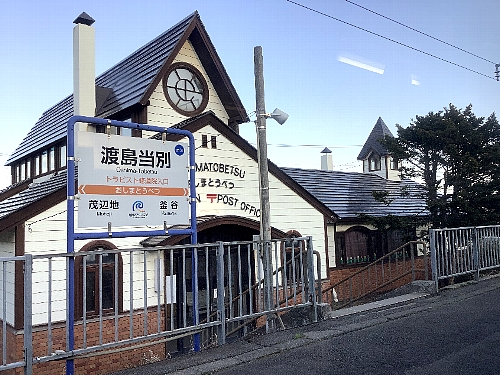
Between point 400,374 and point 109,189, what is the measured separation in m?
3.90

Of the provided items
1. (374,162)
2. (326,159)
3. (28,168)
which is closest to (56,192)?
(28,168)

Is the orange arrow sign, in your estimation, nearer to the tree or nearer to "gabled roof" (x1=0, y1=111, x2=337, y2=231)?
"gabled roof" (x1=0, y1=111, x2=337, y2=231)

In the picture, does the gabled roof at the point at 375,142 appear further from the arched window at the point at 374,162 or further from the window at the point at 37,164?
the window at the point at 37,164

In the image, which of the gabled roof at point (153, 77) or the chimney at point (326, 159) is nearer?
the gabled roof at point (153, 77)

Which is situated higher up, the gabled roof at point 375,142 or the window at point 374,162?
the gabled roof at point 375,142

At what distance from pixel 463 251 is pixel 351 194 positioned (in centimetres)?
1008

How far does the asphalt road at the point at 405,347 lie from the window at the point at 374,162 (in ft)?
84.0

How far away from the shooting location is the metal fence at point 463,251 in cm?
975

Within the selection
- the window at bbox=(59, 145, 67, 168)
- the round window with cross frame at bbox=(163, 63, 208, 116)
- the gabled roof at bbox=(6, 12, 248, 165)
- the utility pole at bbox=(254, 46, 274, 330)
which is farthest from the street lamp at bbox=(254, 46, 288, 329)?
the window at bbox=(59, 145, 67, 168)

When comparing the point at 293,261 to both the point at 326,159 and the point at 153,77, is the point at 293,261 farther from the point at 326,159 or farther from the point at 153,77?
the point at 326,159

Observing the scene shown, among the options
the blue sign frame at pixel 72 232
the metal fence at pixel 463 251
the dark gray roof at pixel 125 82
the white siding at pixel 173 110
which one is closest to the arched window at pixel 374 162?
the white siding at pixel 173 110

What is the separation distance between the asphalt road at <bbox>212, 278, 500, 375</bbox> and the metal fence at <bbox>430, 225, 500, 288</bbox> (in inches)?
72.3

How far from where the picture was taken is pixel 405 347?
5.64 meters


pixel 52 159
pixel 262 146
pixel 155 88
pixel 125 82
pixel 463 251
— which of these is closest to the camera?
pixel 262 146
